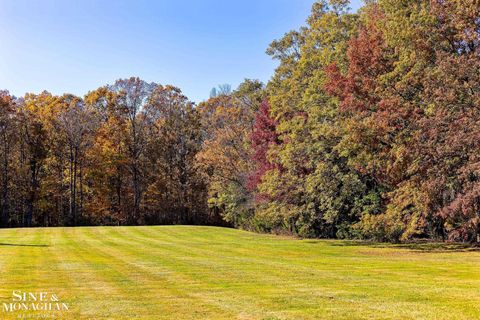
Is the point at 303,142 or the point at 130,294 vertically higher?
the point at 303,142

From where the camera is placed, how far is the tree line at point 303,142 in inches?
792

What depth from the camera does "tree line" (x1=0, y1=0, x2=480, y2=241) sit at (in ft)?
66.0

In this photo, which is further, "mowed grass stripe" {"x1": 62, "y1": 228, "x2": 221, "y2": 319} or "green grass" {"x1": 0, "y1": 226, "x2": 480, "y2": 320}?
"mowed grass stripe" {"x1": 62, "y1": 228, "x2": 221, "y2": 319}

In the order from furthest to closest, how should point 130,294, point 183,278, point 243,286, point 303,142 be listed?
1. point 303,142
2. point 183,278
3. point 243,286
4. point 130,294

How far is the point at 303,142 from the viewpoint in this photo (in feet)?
96.5

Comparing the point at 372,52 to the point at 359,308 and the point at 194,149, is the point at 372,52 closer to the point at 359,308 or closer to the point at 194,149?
the point at 359,308

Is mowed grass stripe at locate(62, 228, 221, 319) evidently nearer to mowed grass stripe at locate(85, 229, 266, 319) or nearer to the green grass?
the green grass

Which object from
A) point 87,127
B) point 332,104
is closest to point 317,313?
point 332,104

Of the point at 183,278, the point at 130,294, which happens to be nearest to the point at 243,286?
the point at 183,278

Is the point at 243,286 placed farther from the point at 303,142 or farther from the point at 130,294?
the point at 303,142

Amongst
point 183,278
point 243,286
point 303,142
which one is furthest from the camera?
point 303,142

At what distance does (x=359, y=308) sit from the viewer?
845 cm

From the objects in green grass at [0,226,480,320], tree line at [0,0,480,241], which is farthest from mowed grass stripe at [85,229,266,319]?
tree line at [0,0,480,241]

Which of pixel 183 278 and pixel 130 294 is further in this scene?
pixel 183 278
